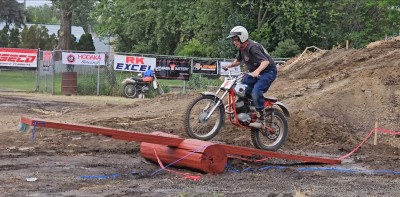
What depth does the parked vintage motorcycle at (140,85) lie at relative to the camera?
29484 mm

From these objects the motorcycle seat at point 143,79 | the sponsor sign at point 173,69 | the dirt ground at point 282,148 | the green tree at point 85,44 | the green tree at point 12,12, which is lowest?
the dirt ground at point 282,148

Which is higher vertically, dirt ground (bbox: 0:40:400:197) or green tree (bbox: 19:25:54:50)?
green tree (bbox: 19:25:54:50)

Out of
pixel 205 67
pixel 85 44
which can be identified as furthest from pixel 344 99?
pixel 85 44

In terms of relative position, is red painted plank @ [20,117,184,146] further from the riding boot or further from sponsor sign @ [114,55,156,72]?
sponsor sign @ [114,55,156,72]

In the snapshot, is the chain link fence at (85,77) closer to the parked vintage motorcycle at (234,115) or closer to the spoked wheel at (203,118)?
the parked vintage motorcycle at (234,115)

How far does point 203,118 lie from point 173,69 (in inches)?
782

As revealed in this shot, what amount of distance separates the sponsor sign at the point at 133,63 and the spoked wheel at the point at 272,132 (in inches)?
759

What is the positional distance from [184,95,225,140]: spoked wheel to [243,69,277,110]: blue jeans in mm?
599

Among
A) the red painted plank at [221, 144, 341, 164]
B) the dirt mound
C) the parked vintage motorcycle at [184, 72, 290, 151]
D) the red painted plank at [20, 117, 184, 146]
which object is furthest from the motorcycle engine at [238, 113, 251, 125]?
the dirt mound

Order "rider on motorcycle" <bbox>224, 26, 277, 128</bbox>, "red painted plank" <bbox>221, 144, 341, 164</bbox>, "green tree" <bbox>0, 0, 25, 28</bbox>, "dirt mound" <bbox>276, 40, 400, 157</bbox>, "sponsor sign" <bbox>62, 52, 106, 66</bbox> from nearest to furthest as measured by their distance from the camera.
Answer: "red painted plank" <bbox>221, 144, 341, 164</bbox> → "rider on motorcycle" <bbox>224, 26, 277, 128</bbox> → "dirt mound" <bbox>276, 40, 400, 157</bbox> → "sponsor sign" <bbox>62, 52, 106, 66</bbox> → "green tree" <bbox>0, 0, 25, 28</bbox>

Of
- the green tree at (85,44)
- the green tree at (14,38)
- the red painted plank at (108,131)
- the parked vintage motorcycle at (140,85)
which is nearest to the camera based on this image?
the red painted plank at (108,131)

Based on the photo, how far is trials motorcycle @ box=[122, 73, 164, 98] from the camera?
29484mm

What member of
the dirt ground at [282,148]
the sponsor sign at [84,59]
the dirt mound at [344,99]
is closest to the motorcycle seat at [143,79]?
the sponsor sign at [84,59]

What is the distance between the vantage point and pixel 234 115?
37.4 feet
